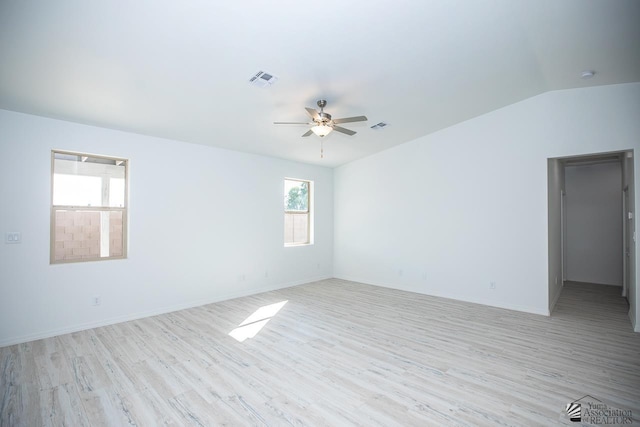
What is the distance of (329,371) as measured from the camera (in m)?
2.95

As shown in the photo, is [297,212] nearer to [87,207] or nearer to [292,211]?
[292,211]

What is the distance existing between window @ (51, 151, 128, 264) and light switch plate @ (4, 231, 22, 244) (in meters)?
0.31

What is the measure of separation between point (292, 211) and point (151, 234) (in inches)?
120

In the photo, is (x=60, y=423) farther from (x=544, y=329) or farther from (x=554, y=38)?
(x=554, y=38)

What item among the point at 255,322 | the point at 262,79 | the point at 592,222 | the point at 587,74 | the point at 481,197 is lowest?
the point at 255,322

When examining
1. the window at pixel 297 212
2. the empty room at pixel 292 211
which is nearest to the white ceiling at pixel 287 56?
the empty room at pixel 292 211

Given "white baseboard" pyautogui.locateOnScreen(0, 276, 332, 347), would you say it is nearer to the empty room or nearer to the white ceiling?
the empty room

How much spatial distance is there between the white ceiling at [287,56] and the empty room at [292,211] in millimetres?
26

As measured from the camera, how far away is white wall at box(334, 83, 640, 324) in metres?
4.36

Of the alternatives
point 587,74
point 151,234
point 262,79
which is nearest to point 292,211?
point 151,234

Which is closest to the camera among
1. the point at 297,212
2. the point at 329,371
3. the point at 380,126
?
the point at 329,371

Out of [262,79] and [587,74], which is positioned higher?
[587,74]

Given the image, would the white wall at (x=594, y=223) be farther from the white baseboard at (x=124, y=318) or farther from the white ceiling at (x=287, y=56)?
the white baseboard at (x=124, y=318)

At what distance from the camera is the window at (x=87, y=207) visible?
3980mm
